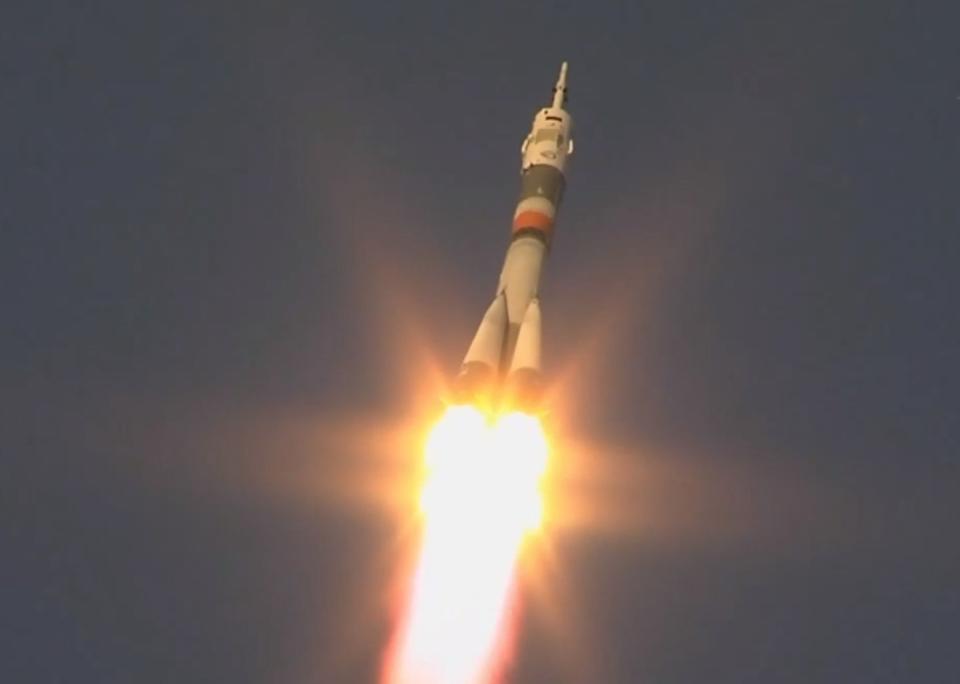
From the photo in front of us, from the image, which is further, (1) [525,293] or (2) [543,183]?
(2) [543,183]

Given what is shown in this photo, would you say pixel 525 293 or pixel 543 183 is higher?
pixel 543 183

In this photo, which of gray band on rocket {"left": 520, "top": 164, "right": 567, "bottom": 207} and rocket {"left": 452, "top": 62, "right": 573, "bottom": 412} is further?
gray band on rocket {"left": 520, "top": 164, "right": 567, "bottom": 207}

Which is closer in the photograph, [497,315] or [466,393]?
[466,393]

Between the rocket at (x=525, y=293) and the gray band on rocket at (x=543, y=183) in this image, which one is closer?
the rocket at (x=525, y=293)

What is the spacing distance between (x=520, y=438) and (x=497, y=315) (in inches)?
120

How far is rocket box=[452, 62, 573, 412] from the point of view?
3002 cm

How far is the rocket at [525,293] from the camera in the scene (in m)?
30.0

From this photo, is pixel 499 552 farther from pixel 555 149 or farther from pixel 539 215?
pixel 555 149

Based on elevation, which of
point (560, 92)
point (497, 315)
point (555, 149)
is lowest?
point (497, 315)

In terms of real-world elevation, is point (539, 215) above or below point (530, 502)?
above

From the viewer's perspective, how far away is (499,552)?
1212 inches

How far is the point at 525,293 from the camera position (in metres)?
32.8

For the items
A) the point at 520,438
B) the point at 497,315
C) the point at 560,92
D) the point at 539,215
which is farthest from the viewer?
the point at 560,92

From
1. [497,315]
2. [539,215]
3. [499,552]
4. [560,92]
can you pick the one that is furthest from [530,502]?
[560,92]
